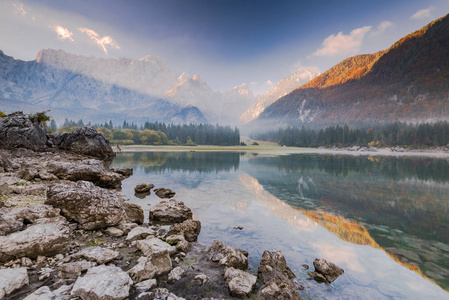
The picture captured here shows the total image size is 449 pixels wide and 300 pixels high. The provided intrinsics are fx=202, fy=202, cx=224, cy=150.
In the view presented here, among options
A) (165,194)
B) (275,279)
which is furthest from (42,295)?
(165,194)

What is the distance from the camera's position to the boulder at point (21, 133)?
2611 cm

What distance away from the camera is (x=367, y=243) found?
11570mm

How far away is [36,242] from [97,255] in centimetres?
200

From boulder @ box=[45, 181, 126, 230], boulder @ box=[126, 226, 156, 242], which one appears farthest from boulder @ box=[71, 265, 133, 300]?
boulder @ box=[45, 181, 126, 230]

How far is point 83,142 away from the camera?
37.9 meters

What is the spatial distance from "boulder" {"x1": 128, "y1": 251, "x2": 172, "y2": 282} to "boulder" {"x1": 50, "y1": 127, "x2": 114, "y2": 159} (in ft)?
124

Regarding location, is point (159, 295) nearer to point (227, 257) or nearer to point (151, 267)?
point (151, 267)

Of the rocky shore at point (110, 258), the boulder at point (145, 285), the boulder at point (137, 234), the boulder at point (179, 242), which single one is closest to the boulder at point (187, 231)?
the rocky shore at point (110, 258)

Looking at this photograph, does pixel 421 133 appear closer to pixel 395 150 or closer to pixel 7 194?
pixel 395 150

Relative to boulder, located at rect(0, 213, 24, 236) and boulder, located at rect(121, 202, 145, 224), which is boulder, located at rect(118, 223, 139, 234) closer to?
boulder, located at rect(121, 202, 145, 224)

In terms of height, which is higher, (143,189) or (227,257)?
(227,257)

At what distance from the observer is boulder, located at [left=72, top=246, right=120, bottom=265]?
6918 millimetres

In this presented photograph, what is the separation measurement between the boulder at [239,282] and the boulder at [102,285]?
3066mm

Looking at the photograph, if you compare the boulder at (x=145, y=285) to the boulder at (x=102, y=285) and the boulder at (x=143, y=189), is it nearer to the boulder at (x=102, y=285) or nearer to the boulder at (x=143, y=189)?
the boulder at (x=102, y=285)
